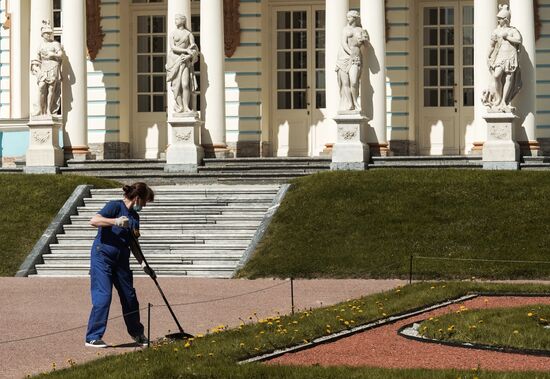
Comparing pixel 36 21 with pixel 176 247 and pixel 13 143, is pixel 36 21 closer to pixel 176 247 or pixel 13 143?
pixel 13 143

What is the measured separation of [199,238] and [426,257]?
17.3 ft

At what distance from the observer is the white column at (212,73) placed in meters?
34.6

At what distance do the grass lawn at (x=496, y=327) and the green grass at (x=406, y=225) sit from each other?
20.6 feet

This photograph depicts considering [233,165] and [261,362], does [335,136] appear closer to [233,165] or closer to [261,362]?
[233,165]

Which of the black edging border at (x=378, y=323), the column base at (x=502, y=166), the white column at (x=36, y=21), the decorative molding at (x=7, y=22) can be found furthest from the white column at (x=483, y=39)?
the decorative molding at (x=7, y=22)

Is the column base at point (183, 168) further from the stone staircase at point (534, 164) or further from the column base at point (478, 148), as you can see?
the stone staircase at point (534, 164)

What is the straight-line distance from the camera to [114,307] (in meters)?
19.9

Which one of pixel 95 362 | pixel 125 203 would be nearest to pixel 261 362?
pixel 95 362

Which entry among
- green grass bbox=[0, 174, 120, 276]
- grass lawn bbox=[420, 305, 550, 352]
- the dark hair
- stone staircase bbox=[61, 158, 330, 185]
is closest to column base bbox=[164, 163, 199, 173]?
stone staircase bbox=[61, 158, 330, 185]

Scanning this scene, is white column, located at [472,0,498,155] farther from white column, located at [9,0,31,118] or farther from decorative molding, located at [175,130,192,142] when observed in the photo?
white column, located at [9,0,31,118]

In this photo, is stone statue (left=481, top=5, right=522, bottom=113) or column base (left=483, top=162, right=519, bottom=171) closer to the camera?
column base (left=483, top=162, right=519, bottom=171)

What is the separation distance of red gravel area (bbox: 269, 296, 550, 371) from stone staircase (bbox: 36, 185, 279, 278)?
995 centimetres

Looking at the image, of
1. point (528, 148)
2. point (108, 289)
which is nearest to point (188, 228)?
point (528, 148)

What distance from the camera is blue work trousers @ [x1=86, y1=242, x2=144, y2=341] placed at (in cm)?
1583
